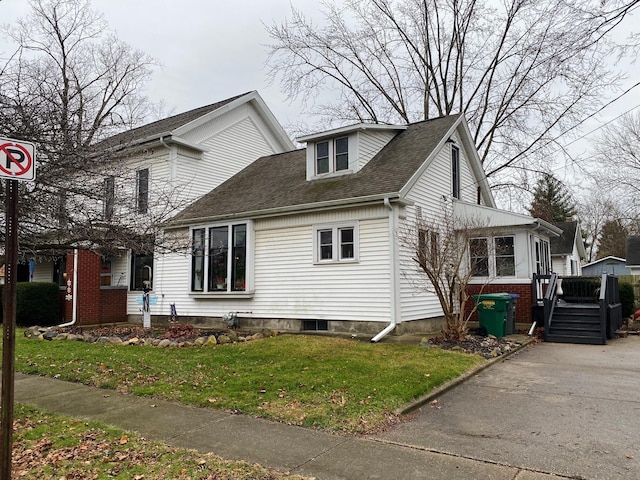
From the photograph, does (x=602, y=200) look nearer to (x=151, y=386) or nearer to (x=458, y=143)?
(x=458, y=143)

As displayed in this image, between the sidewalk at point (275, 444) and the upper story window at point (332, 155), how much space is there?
9437 mm

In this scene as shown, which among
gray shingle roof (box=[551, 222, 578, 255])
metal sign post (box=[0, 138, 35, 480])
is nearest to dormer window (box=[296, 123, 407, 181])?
metal sign post (box=[0, 138, 35, 480])

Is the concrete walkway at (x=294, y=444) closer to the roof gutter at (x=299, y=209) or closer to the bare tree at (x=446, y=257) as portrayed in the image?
the bare tree at (x=446, y=257)

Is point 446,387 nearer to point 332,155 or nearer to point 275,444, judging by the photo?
point 275,444

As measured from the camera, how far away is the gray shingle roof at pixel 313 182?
12.7 meters

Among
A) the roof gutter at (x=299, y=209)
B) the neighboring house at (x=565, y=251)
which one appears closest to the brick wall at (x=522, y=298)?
the roof gutter at (x=299, y=209)

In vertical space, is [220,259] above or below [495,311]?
above

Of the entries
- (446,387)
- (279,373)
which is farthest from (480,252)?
(279,373)

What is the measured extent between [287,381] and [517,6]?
831 inches

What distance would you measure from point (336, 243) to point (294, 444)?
801cm

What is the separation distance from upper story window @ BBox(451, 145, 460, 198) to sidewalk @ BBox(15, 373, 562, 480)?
458 inches

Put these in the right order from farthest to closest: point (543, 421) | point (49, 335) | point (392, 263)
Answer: point (49, 335) → point (392, 263) → point (543, 421)

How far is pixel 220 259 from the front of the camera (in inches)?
580

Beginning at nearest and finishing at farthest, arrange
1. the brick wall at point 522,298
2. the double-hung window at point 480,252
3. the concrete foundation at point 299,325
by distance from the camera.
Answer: the concrete foundation at point 299,325, the double-hung window at point 480,252, the brick wall at point 522,298
